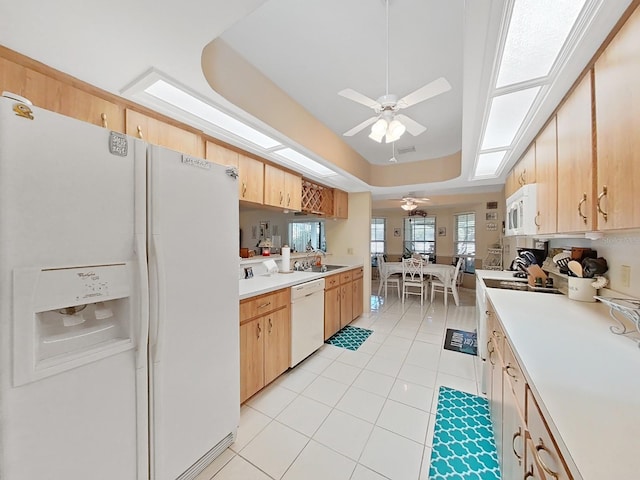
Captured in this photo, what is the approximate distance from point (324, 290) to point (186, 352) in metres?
1.88

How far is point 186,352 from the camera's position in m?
1.28

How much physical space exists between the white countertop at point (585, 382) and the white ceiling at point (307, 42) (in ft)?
4.23

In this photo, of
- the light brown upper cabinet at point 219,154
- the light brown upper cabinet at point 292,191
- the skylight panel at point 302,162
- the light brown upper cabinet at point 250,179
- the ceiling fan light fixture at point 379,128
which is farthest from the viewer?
the light brown upper cabinet at point 292,191

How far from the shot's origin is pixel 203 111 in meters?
1.66

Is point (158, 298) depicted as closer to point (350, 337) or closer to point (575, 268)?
point (575, 268)

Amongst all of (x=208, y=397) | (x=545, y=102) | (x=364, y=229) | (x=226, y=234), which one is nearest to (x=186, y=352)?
(x=208, y=397)

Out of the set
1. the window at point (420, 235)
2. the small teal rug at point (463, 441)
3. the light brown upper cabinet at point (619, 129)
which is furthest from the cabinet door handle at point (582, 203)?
the window at point (420, 235)

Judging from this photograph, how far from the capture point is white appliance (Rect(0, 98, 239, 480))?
0.78m

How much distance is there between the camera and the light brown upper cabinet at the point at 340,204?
3.95m

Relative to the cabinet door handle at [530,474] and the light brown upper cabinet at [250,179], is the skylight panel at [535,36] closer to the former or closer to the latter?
the cabinet door handle at [530,474]

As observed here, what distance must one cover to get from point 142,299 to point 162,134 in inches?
46.7

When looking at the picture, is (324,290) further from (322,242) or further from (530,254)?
(530,254)

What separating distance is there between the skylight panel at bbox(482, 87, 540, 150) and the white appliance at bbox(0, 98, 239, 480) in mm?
1893

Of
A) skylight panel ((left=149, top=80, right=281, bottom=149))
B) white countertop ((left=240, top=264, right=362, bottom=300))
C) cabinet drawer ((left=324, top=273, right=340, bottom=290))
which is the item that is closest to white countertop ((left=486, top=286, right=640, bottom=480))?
white countertop ((left=240, top=264, right=362, bottom=300))
